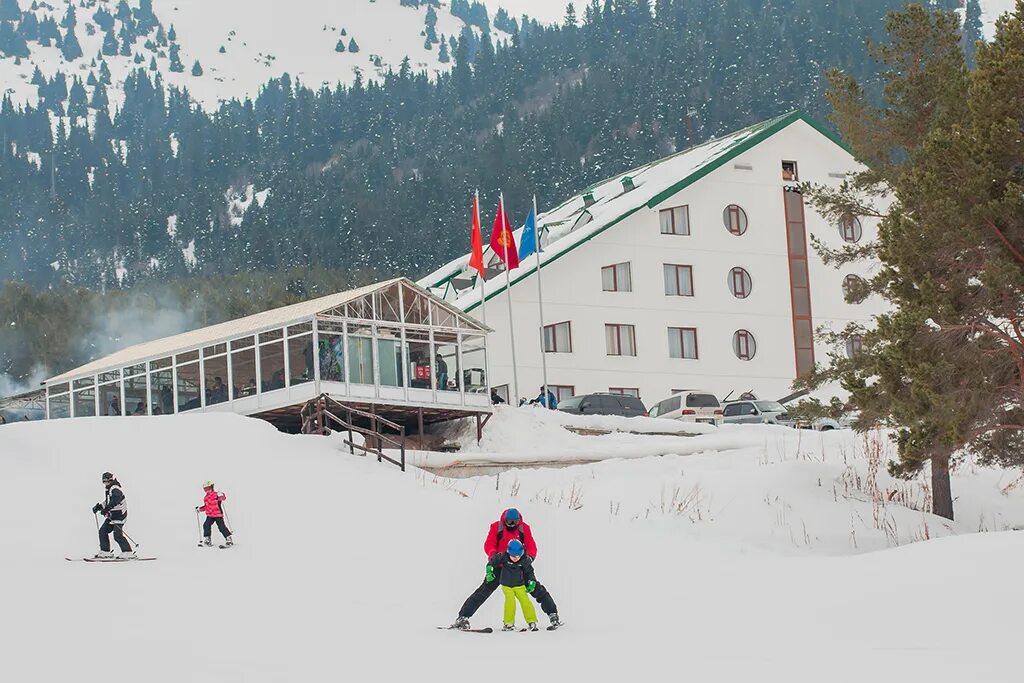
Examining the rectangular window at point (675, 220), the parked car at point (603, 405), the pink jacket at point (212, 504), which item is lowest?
the pink jacket at point (212, 504)

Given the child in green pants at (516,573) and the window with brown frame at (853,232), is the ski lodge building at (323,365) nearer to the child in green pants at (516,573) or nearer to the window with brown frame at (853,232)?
the window with brown frame at (853,232)

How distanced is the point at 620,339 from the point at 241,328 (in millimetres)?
16592

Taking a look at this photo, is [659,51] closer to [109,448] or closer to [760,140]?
[760,140]

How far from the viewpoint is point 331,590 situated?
18.9m

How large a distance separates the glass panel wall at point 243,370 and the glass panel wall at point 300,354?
1.21 m

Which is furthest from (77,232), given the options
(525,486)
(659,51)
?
(525,486)

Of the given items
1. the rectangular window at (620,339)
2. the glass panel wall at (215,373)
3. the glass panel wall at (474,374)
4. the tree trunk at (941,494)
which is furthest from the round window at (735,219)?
the tree trunk at (941,494)

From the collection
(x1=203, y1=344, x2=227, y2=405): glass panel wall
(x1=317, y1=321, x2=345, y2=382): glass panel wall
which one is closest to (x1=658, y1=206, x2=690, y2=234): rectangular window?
(x1=317, y1=321, x2=345, y2=382): glass panel wall

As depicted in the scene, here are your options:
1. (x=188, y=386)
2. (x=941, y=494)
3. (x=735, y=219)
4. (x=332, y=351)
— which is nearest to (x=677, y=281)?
(x=735, y=219)

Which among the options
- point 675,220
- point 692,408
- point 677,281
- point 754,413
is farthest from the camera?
point 675,220

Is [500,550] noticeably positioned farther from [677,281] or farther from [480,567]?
[677,281]

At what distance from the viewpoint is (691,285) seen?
5216 cm

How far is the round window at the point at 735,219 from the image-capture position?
52969 mm

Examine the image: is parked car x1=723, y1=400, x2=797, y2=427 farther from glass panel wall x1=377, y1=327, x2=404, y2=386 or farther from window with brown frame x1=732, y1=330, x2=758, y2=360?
glass panel wall x1=377, y1=327, x2=404, y2=386
